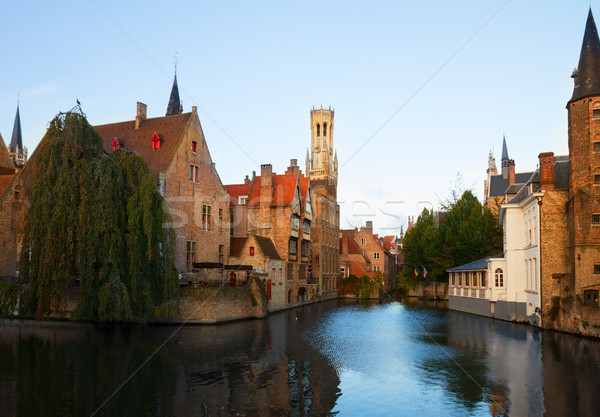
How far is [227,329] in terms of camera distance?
92.2 feet

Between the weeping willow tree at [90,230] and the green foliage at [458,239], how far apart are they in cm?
4025

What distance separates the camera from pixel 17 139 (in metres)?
92.4

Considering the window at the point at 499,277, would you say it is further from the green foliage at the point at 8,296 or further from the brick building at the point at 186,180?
the green foliage at the point at 8,296

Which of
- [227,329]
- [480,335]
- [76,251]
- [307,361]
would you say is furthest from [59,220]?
[480,335]

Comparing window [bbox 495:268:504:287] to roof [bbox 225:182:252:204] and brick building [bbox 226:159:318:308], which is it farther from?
roof [bbox 225:182:252:204]

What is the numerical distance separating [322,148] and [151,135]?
107 meters

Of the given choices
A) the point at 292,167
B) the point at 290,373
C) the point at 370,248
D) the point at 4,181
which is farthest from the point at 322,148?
the point at 290,373

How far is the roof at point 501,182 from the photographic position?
6462 centimetres

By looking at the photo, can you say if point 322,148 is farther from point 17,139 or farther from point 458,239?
point 458,239

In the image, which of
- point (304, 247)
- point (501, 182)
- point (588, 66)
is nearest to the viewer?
point (588, 66)

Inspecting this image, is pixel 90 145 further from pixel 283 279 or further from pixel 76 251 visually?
pixel 283 279

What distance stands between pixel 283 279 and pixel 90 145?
2259 centimetres

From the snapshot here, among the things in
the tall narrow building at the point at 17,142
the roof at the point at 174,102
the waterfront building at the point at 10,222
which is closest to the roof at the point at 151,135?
the waterfront building at the point at 10,222

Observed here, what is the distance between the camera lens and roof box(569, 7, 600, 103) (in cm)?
2742
